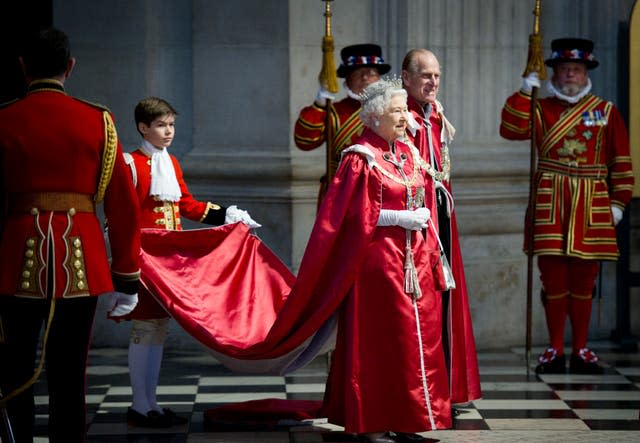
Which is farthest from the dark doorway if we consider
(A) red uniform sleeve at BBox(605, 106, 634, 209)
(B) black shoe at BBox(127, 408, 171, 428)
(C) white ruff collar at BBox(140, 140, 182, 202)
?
(A) red uniform sleeve at BBox(605, 106, 634, 209)

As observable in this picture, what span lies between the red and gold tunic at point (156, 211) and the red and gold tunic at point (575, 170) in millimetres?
2204

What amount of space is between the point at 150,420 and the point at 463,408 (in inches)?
63.6

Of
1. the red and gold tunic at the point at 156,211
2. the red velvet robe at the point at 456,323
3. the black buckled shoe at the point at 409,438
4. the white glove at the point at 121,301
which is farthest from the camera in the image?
the red velvet robe at the point at 456,323

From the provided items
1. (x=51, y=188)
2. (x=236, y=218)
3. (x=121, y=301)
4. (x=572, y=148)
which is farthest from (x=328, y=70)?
(x=51, y=188)

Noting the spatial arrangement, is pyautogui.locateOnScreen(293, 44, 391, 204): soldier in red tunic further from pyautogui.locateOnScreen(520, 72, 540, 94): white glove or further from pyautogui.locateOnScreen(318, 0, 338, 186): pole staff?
pyautogui.locateOnScreen(520, 72, 540, 94): white glove

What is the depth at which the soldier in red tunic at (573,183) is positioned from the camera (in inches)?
328

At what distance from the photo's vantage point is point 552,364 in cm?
839

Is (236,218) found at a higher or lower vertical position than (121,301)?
higher

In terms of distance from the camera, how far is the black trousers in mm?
4996

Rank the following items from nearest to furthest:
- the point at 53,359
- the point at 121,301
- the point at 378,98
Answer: the point at 53,359
the point at 121,301
the point at 378,98

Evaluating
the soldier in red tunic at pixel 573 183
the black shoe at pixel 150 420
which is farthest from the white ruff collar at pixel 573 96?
the black shoe at pixel 150 420

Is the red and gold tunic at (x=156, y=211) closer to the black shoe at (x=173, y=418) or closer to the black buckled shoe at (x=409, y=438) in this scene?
the black shoe at (x=173, y=418)

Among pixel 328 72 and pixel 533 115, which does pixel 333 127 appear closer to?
pixel 328 72

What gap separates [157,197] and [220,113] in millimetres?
2630
